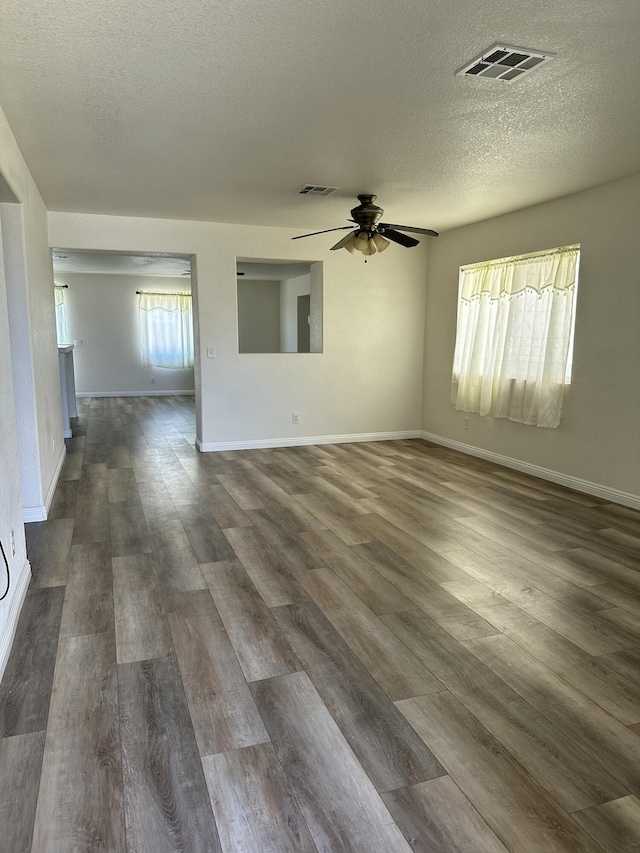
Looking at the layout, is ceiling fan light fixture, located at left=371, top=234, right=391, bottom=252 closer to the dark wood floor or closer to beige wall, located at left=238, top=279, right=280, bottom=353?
the dark wood floor

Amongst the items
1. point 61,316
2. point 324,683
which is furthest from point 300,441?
point 61,316

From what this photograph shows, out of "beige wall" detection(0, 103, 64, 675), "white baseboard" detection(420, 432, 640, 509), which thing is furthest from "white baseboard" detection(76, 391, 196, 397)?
"white baseboard" detection(420, 432, 640, 509)

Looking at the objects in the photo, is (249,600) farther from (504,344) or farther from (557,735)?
(504,344)

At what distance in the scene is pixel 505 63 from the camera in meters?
2.44

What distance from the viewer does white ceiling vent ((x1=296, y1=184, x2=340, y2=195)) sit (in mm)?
4366

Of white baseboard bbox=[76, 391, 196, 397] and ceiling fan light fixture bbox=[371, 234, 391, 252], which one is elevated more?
ceiling fan light fixture bbox=[371, 234, 391, 252]

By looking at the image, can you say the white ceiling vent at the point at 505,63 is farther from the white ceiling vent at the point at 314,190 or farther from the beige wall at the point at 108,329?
the beige wall at the point at 108,329

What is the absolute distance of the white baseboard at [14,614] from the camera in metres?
2.20

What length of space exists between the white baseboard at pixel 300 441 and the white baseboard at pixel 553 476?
1.99 feet

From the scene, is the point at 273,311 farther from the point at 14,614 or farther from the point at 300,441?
the point at 14,614

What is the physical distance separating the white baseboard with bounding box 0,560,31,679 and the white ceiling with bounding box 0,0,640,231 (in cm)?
234

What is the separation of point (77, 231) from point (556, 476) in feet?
16.9

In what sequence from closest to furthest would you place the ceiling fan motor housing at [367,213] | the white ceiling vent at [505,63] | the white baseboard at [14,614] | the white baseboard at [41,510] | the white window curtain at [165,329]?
the white baseboard at [14,614]
the white ceiling vent at [505,63]
the white baseboard at [41,510]
the ceiling fan motor housing at [367,213]
the white window curtain at [165,329]

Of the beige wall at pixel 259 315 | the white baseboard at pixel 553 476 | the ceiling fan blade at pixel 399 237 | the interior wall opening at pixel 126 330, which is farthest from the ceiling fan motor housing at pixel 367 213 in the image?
the beige wall at pixel 259 315
